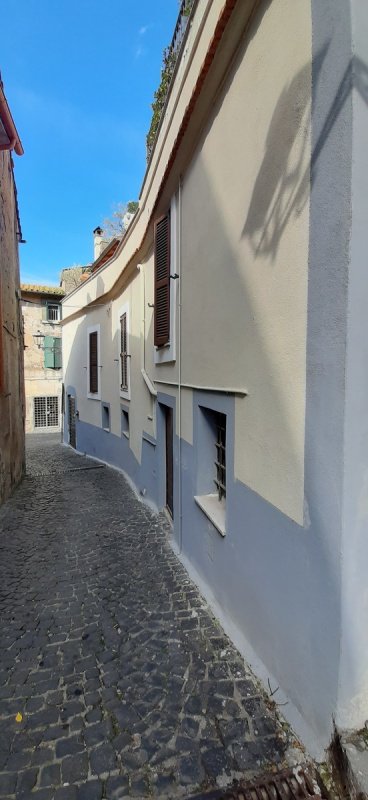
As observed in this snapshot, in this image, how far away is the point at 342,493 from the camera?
1851mm

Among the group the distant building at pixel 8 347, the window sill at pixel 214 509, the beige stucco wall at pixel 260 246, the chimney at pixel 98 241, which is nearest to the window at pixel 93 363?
the distant building at pixel 8 347

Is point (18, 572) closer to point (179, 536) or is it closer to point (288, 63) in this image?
point (179, 536)

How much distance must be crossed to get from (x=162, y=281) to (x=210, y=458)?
2.96 metres

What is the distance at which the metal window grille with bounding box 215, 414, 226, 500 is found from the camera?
4.05m

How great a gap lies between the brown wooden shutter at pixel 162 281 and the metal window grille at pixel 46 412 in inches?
766

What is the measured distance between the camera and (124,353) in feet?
30.0

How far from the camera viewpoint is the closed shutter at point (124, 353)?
30.2 ft

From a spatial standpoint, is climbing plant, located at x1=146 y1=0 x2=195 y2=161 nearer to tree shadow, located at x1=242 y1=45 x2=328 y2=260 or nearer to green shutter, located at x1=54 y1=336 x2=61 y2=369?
tree shadow, located at x1=242 y1=45 x2=328 y2=260

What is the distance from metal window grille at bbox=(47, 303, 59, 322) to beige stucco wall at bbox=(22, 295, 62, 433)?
40 centimetres

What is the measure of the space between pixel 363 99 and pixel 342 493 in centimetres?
187

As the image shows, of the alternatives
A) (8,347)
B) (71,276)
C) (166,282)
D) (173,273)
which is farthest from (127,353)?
(71,276)

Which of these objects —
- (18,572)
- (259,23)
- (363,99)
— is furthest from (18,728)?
(259,23)

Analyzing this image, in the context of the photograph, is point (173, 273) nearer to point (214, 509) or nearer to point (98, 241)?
point (214, 509)

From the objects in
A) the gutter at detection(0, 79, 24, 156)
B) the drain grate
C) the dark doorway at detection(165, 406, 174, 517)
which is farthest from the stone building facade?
the gutter at detection(0, 79, 24, 156)
